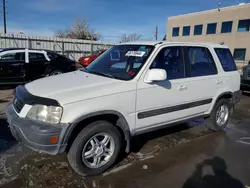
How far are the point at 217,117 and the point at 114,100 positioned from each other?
2.99 m

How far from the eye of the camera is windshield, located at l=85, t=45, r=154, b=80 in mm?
3354

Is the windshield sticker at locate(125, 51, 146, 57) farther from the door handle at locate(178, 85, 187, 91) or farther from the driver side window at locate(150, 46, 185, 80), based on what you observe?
the door handle at locate(178, 85, 187, 91)

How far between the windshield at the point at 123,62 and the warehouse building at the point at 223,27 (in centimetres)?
2831

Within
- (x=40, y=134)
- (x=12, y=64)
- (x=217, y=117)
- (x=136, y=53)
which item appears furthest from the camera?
(x=12, y=64)

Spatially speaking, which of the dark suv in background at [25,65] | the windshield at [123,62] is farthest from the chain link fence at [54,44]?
the windshield at [123,62]

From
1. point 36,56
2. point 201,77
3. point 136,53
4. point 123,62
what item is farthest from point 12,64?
point 201,77

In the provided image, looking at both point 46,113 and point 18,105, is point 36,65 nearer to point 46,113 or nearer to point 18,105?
point 18,105

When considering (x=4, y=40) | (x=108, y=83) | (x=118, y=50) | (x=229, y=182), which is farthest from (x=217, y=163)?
(x=4, y=40)

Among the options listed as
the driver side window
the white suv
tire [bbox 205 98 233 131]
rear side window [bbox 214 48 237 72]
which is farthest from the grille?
rear side window [bbox 214 48 237 72]

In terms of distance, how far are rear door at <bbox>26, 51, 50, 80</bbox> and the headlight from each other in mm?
6461

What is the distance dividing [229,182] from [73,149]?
2.19m

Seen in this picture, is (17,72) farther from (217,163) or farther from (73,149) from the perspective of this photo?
(217,163)

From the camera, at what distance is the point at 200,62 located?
4.21 m

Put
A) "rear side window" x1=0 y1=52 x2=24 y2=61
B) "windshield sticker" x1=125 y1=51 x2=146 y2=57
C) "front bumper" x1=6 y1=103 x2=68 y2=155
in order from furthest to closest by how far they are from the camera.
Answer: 1. "rear side window" x1=0 y1=52 x2=24 y2=61
2. "windshield sticker" x1=125 y1=51 x2=146 y2=57
3. "front bumper" x1=6 y1=103 x2=68 y2=155
